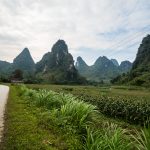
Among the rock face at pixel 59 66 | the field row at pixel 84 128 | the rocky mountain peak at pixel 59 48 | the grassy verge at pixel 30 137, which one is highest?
the rocky mountain peak at pixel 59 48

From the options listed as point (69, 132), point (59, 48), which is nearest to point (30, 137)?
point (69, 132)

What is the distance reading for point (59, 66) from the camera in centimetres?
16812

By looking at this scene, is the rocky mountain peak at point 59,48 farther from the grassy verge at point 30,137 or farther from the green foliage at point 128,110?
the grassy verge at point 30,137

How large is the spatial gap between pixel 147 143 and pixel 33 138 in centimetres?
365

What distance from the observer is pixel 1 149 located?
7.07m

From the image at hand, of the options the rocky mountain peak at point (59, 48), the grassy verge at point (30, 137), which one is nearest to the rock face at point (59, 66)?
the rocky mountain peak at point (59, 48)

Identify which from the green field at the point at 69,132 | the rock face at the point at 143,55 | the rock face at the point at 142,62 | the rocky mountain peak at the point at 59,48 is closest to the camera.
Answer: the green field at the point at 69,132

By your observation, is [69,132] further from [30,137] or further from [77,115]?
[30,137]

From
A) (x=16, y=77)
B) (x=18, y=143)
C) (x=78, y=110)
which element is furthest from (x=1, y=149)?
(x=16, y=77)

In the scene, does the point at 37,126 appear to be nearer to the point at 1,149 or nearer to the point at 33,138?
the point at 33,138

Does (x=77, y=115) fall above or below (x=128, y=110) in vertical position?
above

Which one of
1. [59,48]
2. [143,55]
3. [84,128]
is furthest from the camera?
[59,48]

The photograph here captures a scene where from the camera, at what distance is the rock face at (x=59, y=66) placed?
151625 millimetres

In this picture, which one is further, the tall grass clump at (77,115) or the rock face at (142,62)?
the rock face at (142,62)
